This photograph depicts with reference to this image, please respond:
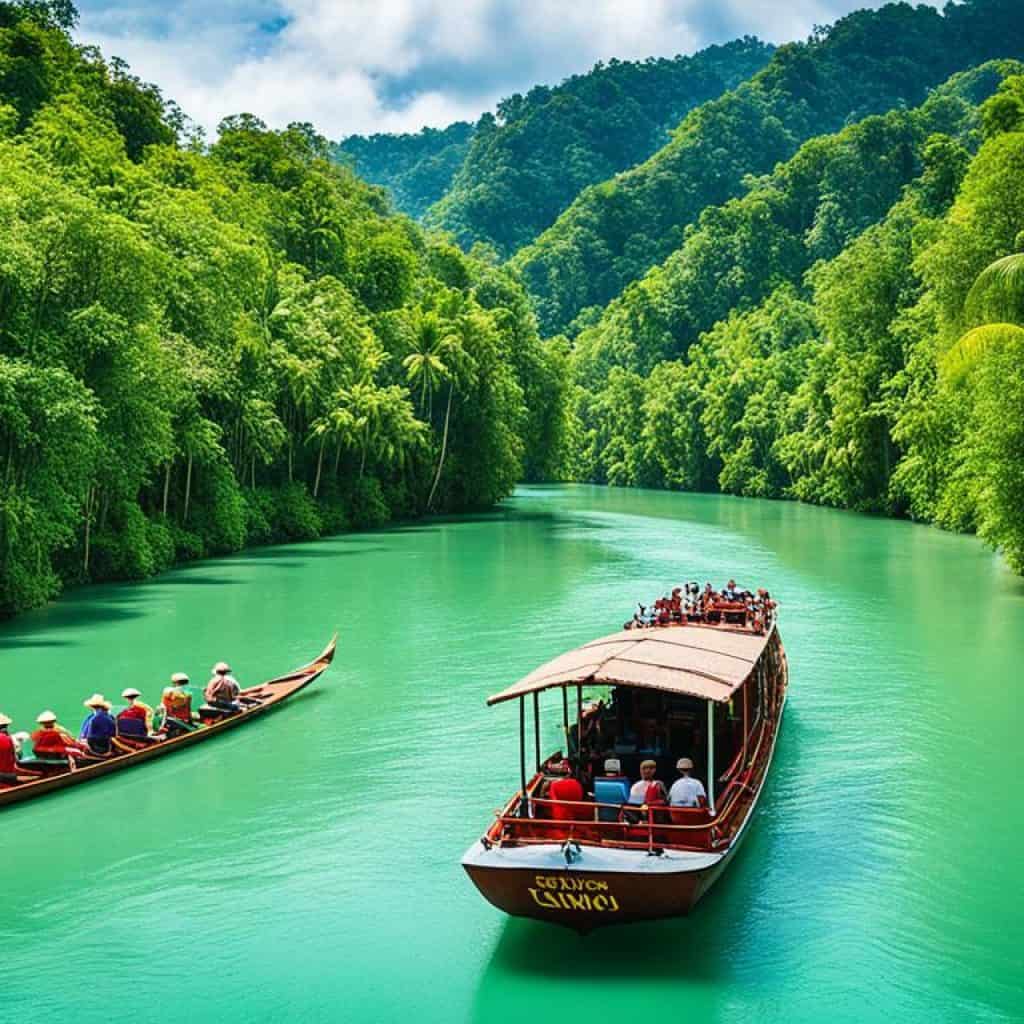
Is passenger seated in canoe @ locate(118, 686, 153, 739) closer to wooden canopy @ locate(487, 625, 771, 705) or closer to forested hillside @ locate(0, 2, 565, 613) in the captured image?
wooden canopy @ locate(487, 625, 771, 705)

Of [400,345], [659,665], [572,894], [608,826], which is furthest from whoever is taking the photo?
[400,345]

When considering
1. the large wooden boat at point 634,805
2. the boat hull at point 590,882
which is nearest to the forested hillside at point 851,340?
the large wooden boat at point 634,805

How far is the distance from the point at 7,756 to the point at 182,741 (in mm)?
3675

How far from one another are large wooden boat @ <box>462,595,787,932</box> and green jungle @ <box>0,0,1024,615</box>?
1977 centimetres

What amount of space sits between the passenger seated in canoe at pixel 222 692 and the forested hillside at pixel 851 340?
24.7m

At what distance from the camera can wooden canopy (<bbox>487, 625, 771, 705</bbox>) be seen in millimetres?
13977

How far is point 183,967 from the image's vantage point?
1279cm

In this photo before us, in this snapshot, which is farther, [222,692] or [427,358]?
[427,358]

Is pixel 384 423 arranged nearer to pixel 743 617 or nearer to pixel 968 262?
pixel 968 262

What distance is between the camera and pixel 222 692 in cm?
2225

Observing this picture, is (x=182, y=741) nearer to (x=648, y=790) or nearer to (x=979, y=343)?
(x=648, y=790)

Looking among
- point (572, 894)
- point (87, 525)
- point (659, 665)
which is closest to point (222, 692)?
point (659, 665)

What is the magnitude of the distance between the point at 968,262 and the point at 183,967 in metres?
43.8

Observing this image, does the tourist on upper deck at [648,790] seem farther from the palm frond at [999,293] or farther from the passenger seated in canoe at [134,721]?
the palm frond at [999,293]
